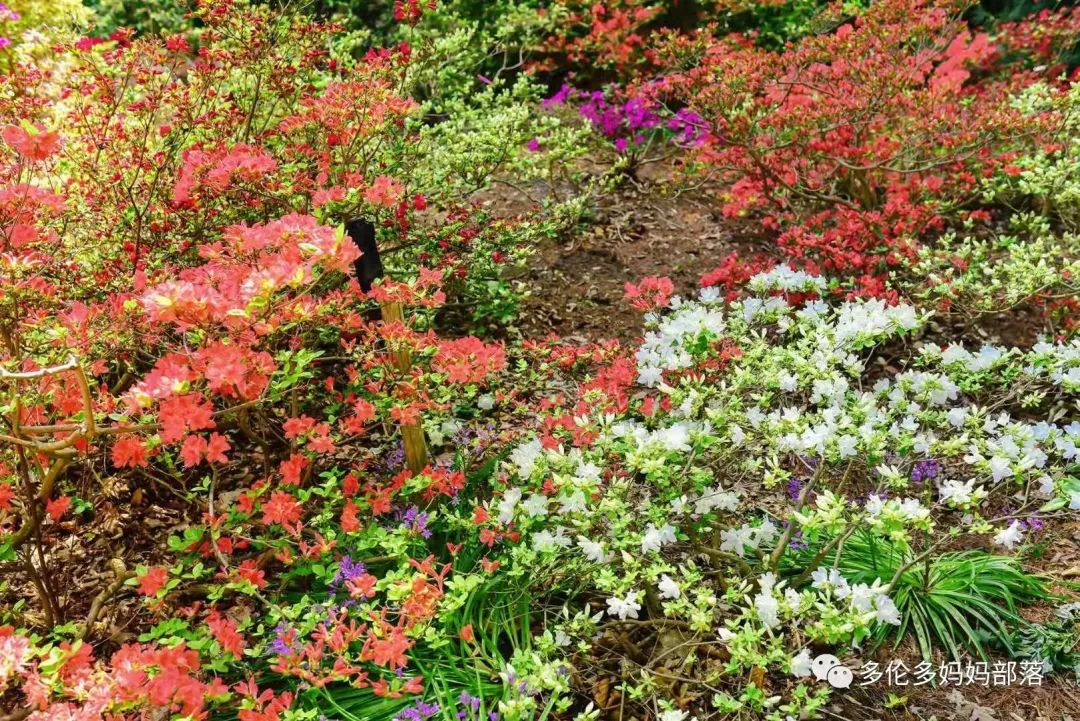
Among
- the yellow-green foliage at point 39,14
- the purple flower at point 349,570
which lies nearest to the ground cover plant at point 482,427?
the purple flower at point 349,570

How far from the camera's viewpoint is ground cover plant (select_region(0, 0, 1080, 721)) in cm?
191

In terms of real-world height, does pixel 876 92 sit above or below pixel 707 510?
above

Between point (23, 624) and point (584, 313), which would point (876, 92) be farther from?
point (23, 624)

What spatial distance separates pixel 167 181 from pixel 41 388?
115 centimetres

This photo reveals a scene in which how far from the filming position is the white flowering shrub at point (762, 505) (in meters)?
1.89

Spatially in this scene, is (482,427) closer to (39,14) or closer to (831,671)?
(831,671)

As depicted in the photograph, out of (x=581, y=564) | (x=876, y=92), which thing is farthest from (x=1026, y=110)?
(x=581, y=564)

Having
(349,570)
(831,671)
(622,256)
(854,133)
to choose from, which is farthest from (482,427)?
(854,133)

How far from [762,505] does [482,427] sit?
1231 mm

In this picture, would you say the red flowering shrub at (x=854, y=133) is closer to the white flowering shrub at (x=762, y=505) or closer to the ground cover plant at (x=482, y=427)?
the ground cover plant at (x=482, y=427)

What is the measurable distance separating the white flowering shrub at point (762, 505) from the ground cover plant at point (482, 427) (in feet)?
0.06

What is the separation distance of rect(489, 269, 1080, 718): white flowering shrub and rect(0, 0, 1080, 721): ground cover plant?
17mm

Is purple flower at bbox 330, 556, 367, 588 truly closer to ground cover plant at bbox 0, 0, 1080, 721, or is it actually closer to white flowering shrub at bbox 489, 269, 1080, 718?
ground cover plant at bbox 0, 0, 1080, 721

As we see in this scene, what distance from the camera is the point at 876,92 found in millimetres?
3912
